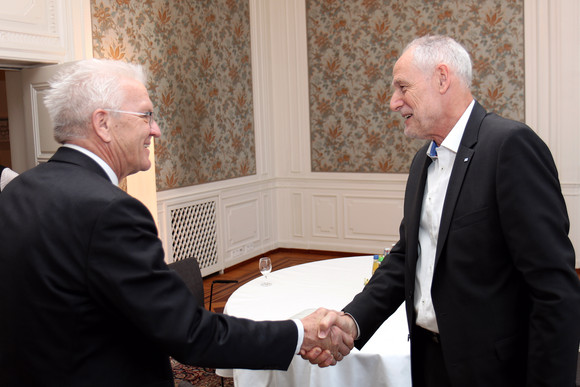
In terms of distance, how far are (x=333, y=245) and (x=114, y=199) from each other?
6030mm

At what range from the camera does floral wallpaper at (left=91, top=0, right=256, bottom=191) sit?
17.2 feet

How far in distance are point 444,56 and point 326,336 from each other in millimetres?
952

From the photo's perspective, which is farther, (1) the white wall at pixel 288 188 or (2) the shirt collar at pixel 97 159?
(1) the white wall at pixel 288 188

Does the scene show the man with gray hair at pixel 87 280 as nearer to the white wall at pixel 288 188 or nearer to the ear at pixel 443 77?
the ear at pixel 443 77

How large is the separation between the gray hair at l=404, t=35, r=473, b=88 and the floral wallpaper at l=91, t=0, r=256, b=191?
3809mm

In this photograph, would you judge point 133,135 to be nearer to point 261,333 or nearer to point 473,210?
point 261,333

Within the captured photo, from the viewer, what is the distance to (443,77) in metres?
1.69

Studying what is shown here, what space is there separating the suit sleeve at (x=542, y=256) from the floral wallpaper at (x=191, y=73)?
422cm

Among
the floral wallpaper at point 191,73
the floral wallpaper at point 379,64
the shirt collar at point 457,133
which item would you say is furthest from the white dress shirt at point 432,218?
the floral wallpaper at point 379,64

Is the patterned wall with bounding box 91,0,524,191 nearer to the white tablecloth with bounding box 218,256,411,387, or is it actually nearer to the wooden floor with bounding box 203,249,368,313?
the wooden floor with bounding box 203,249,368,313

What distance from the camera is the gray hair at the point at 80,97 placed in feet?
4.75

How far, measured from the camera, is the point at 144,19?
5.41m

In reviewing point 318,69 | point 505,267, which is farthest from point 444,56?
point 318,69

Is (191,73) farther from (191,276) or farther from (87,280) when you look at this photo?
(87,280)
